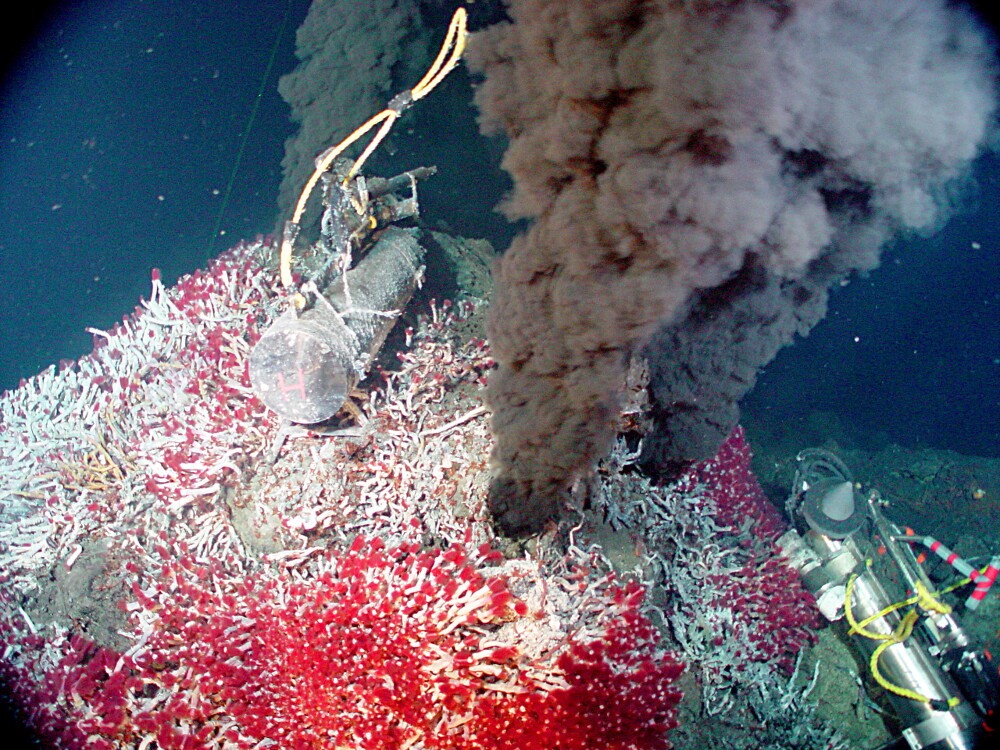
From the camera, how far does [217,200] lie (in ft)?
57.0

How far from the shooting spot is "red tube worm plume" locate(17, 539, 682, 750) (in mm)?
3184

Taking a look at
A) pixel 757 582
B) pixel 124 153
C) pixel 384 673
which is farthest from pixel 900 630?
pixel 124 153

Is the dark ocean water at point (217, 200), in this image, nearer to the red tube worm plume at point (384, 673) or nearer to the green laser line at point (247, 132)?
the green laser line at point (247, 132)

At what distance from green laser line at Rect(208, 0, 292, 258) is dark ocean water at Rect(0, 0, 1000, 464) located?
0.17ft

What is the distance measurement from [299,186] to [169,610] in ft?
22.1

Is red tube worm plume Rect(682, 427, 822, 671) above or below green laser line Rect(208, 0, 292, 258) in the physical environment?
below

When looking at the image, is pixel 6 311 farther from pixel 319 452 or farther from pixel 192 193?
pixel 319 452

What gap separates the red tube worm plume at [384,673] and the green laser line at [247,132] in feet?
52.7

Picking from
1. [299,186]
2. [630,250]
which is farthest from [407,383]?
[299,186]

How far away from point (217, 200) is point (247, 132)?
2.55m

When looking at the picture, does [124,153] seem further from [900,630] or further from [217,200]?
[900,630]

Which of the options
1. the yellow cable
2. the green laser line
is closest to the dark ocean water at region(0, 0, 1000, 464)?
the green laser line

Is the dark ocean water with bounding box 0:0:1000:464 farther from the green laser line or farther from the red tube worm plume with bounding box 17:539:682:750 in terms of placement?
the red tube worm plume with bounding box 17:539:682:750

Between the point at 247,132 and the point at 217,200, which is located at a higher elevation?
the point at 247,132
